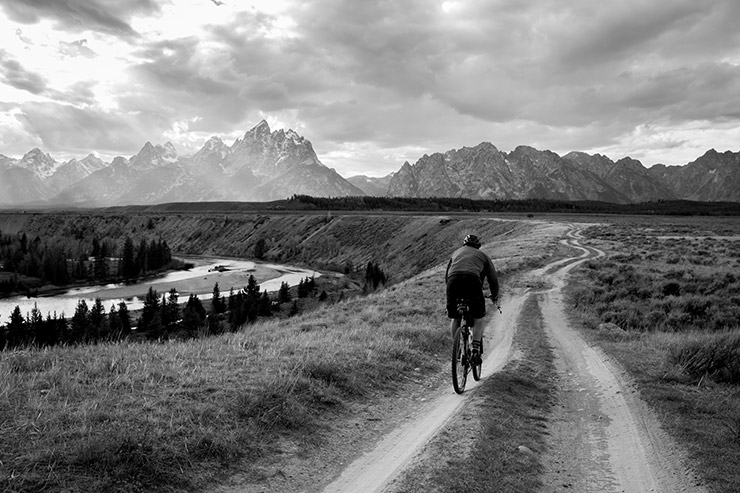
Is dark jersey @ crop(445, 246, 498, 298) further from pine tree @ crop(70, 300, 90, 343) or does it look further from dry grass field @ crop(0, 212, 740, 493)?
pine tree @ crop(70, 300, 90, 343)

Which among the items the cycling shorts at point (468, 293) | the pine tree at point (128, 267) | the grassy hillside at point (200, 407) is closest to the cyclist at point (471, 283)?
the cycling shorts at point (468, 293)

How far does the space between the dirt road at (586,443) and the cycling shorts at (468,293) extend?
1820 millimetres

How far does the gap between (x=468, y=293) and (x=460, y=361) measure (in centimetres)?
169

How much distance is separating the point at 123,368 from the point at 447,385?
22.9 ft

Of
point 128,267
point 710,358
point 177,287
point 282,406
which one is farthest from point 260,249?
point 282,406

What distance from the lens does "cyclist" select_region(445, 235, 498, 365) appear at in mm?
9916

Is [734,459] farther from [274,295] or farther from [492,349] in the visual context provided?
[274,295]

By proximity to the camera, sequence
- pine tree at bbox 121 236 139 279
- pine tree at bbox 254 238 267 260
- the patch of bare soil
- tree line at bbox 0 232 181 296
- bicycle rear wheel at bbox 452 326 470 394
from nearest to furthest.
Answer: the patch of bare soil → bicycle rear wheel at bbox 452 326 470 394 → tree line at bbox 0 232 181 296 → pine tree at bbox 121 236 139 279 → pine tree at bbox 254 238 267 260

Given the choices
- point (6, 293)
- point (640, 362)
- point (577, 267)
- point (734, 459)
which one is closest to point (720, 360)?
point (640, 362)

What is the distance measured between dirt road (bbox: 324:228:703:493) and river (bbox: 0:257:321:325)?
85408 millimetres

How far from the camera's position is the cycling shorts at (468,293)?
9.91 meters

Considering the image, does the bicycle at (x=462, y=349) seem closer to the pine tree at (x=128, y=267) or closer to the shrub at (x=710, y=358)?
the shrub at (x=710, y=358)

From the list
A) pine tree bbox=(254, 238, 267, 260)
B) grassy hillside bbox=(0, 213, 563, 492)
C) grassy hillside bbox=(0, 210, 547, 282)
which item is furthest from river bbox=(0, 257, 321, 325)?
grassy hillside bbox=(0, 213, 563, 492)

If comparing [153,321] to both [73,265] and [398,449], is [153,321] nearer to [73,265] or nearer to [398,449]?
[398,449]
